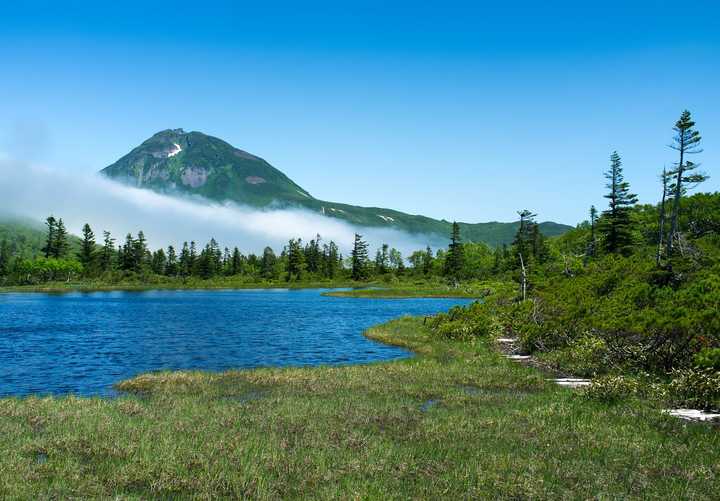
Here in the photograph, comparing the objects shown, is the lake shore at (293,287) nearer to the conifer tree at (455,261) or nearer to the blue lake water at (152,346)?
the conifer tree at (455,261)

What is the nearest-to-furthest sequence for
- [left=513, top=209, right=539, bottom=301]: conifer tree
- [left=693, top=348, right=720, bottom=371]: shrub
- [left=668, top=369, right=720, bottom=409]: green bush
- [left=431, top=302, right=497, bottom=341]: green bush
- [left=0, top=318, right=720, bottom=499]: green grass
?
1. [left=0, top=318, right=720, bottom=499]: green grass
2. [left=668, top=369, right=720, bottom=409]: green bush
3. [left=693, top=348, right=720, bottom=371]: shrub
4. [left=431, top=302, right=497, bottom=341]: green bush
5. [left=513, top=209, right=539, bottom=301]: conifer tree

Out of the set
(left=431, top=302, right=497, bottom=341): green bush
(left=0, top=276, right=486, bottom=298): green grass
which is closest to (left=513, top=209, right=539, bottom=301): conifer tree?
(left=0, top=276, right=486, bottom=298): green grass

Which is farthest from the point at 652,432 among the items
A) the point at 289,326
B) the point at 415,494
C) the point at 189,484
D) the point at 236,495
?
the point at 289,326

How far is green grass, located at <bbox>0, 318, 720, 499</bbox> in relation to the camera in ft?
39.4

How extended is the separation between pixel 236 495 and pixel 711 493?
11.4m

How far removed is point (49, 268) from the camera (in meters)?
188

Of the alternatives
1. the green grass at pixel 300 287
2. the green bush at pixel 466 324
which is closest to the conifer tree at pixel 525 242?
the green grass at pixel 300 287

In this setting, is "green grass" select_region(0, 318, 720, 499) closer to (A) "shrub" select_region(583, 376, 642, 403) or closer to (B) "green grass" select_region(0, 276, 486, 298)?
(A) "shrub" select_region(583, 376, 642, 403)

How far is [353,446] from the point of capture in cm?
1526

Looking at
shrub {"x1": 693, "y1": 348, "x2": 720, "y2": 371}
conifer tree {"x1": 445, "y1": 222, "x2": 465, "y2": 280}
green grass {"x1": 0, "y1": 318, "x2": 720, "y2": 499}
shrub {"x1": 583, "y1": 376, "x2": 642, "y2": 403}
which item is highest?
conifer tree {"x1": 445, "y1": 222, "x2": 465, "y2": 280}

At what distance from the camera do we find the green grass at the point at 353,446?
39.4ft

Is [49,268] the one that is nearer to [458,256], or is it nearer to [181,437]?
[458,256]

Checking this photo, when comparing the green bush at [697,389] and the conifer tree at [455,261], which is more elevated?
the conifer tree at [455,261]

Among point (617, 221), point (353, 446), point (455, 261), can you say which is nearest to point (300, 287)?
point (455, 261)
